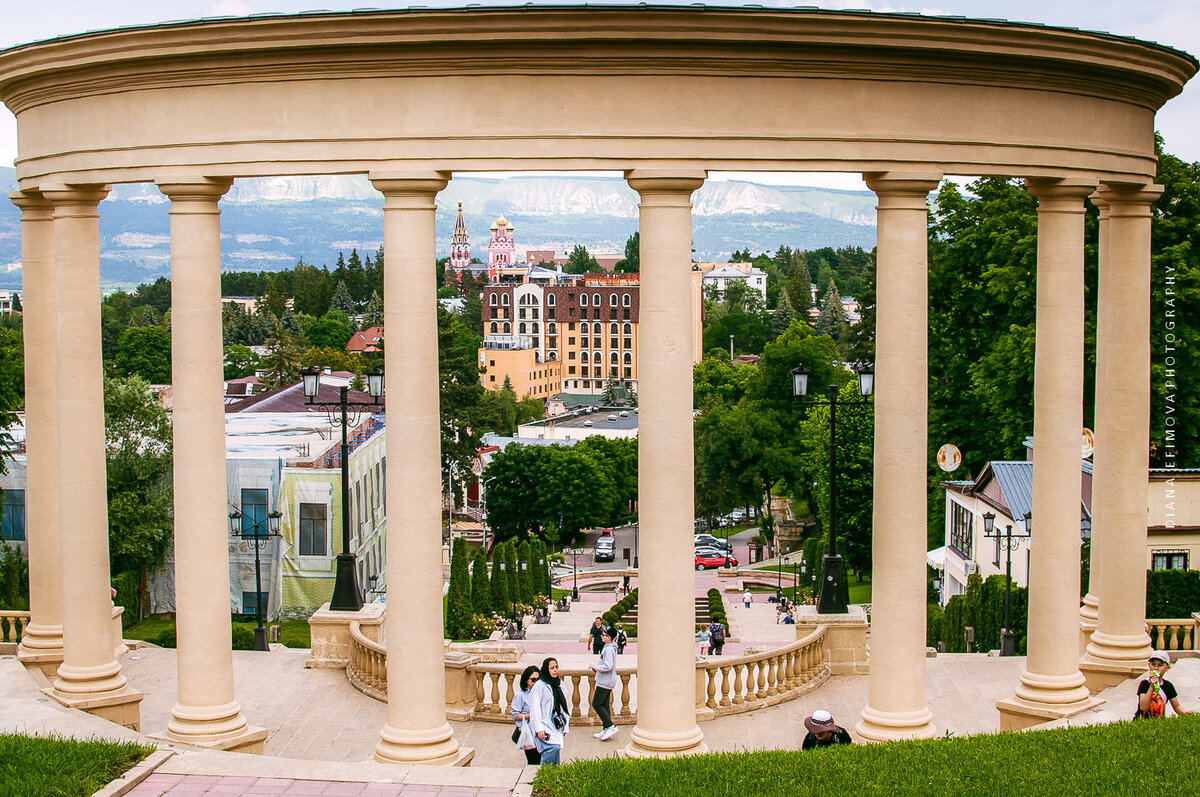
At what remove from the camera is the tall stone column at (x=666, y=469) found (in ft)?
93.8

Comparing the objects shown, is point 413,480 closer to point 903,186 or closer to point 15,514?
point 903,186

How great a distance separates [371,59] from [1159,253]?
5357 cm

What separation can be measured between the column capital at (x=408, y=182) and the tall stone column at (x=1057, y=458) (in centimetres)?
1446

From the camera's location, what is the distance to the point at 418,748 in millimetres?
29734

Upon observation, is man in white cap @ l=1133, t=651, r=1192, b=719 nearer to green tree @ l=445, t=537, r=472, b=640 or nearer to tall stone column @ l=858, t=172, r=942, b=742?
tall stone column @ l=858, t=172, r=942, b=742

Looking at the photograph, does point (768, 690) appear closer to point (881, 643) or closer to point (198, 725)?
point (881, 643)

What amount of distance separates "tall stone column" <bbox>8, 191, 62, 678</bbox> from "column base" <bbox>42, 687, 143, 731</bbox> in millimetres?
4626

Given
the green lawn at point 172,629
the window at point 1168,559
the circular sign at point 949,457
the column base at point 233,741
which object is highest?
the circular sign at point 949,457

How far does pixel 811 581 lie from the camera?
103 m

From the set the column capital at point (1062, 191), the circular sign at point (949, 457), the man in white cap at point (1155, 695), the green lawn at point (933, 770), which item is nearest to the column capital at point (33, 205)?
the green lawn at point (933, 770)

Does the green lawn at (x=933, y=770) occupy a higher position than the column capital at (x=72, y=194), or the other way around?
the column capital at (x=72, y=194)

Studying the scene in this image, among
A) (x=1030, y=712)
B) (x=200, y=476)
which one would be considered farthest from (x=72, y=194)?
(x=1030, y=712)

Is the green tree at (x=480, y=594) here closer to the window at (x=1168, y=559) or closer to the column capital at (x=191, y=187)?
the window at (x=1168, y=559)

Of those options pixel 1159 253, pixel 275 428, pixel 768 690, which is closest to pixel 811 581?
pixel 1159 253
